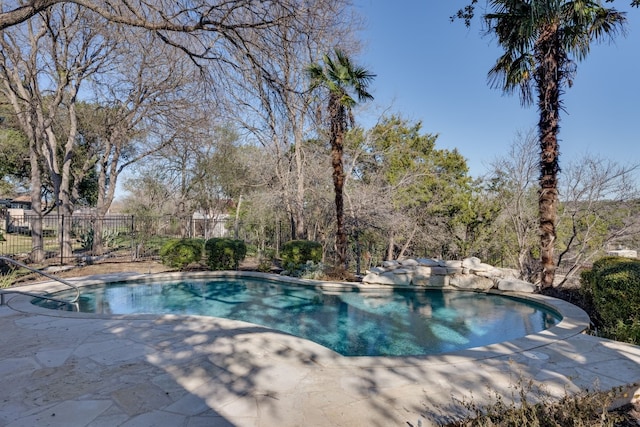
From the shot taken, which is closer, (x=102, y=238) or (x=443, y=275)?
(x=443, y=275)

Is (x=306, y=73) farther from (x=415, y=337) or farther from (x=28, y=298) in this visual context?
(x=28, y=298)

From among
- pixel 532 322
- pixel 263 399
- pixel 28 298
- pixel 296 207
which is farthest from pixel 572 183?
pixel 28 298

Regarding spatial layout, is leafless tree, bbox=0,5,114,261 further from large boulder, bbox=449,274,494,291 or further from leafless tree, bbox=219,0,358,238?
large boulder, bbox=449,274,494,291

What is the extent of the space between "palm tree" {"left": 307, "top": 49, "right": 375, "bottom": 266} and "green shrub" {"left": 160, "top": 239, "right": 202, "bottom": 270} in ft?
15.8

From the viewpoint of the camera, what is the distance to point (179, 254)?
10.8 meters

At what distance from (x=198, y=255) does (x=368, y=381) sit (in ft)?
29.9

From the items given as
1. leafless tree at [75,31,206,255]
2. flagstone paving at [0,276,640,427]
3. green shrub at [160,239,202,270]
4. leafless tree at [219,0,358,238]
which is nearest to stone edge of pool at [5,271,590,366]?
flagstone paving at [0,276,640,427]

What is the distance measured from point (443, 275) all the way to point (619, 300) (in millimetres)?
4576

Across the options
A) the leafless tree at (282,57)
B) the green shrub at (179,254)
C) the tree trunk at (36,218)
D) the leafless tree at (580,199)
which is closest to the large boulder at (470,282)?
the leafless tree at (580,199)

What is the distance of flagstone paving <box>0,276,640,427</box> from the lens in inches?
98.8

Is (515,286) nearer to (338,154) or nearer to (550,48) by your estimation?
(550,48)

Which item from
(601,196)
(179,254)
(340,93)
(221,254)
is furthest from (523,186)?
(179,254)

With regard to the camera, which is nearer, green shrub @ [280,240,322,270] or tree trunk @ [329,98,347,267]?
tree trunk @ [329,98,347,267]

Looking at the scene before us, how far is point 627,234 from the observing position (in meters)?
9.18
